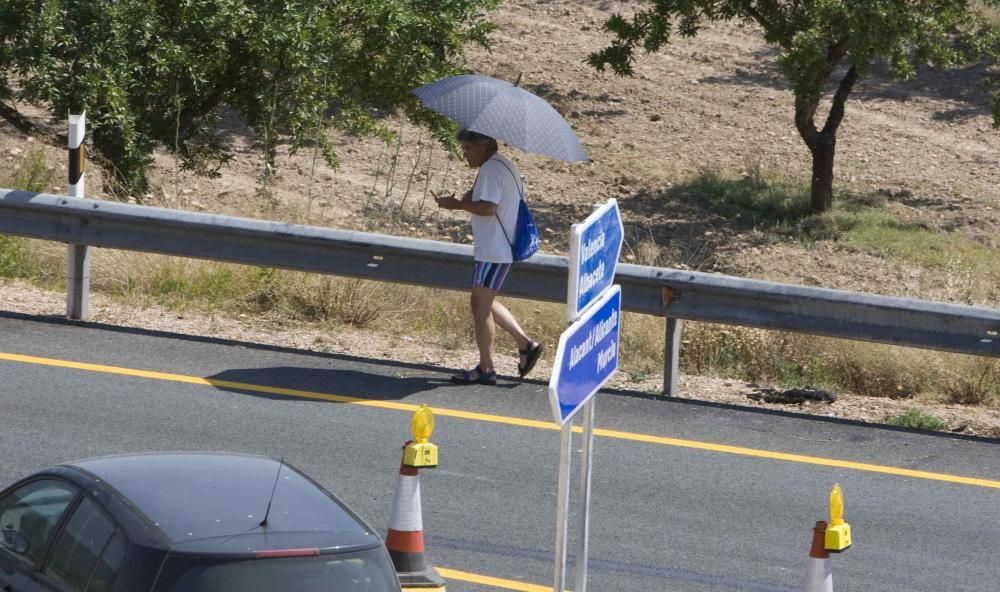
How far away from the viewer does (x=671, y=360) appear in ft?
29.2

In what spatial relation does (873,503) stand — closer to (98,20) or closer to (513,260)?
(513,260)

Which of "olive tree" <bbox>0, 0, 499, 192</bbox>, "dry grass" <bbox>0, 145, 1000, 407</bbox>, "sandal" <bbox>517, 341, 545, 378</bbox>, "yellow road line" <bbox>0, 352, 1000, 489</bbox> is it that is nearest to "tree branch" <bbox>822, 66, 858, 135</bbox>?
"olive tree" <bbox>0, 0, 499, 192</bbox>

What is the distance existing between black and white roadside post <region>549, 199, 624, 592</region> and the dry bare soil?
440 cm

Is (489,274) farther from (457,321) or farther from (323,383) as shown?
(457,321)

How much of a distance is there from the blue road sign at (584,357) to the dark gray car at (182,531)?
712 millimetres

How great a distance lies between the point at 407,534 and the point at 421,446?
38 centimetres

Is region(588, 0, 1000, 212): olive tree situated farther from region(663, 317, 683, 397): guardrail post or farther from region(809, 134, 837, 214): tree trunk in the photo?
region(663, 317, 683, 397): guardrail post

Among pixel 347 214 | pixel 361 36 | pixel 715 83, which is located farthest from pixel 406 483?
pixel 715 83

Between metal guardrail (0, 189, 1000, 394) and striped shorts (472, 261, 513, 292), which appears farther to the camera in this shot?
striped shorts (472, 261, 513, 292)

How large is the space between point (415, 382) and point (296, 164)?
11818 mm

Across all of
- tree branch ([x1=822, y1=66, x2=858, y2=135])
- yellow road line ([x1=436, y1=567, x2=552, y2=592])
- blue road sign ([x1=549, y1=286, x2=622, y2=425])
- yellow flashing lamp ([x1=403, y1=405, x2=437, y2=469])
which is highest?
tree branch ([x1=822, y1=66, x2=858, y2=135])

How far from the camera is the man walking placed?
28.1 feet

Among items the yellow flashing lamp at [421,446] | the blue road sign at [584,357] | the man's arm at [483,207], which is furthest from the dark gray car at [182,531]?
the man's arm at [483,207]

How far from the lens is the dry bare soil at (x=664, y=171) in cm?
1033
